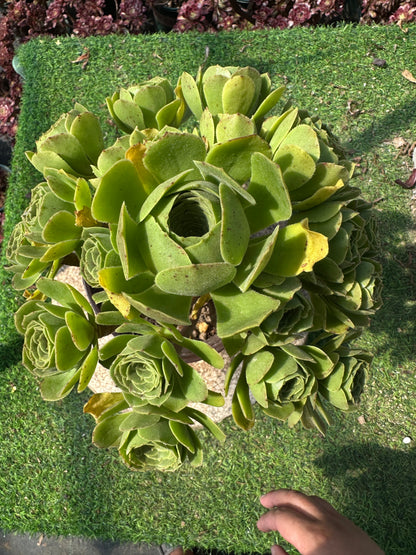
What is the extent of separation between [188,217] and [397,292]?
4.27ft

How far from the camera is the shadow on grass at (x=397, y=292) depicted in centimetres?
166

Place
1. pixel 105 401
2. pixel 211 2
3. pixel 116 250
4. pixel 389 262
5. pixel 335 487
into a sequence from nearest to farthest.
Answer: pixel 116 250
pixel 105 401
pixel 335 487
pixel 389 262
pixel 211 2

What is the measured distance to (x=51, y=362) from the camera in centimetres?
72

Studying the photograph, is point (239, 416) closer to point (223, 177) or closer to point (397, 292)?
point (223, 177)

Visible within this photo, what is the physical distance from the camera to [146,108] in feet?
2.68

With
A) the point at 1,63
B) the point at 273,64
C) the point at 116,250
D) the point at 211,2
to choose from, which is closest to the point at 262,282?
the point at 116,250

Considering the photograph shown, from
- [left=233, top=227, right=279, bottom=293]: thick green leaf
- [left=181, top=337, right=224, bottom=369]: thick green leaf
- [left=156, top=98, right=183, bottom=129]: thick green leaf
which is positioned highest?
[left=156, top=98, right=183, bottom=129]: thick green leaf

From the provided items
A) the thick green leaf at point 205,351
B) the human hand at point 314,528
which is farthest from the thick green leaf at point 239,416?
the human hand at point 314,528

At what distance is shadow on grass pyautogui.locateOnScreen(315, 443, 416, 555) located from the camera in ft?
4.72

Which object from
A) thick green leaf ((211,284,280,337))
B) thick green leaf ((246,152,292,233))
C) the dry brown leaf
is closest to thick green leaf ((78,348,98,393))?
thick green leaf ((211,284,280,337))

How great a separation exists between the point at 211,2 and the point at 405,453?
7.48 feet

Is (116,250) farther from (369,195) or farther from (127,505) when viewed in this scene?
(369,195)

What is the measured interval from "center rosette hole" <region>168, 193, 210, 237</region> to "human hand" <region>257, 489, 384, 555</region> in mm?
554

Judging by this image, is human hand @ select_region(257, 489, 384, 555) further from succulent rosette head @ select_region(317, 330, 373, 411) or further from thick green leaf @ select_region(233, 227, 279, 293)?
thick green leaf @ select_region(233, 227, 279, 293)
